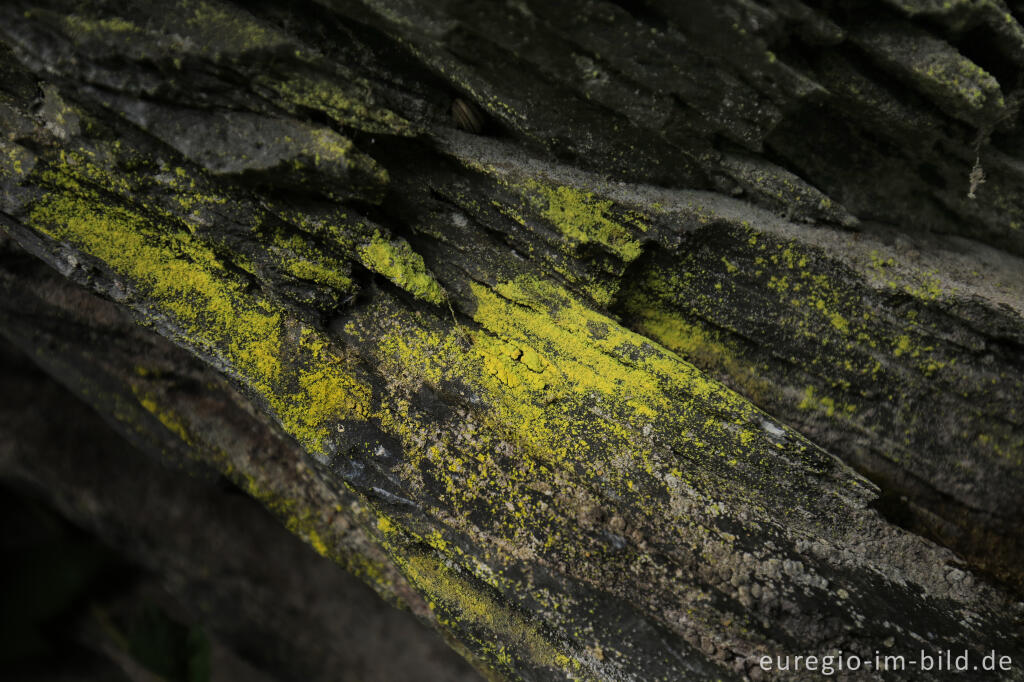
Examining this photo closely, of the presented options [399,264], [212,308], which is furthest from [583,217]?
[212,308]

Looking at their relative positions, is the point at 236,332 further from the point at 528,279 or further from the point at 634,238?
the point at 634,238

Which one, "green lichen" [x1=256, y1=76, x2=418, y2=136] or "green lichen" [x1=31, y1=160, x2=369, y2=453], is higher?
"green lichen" [x1=256, y1=76, x2=418, y2=136]

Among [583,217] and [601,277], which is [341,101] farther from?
[601,277]

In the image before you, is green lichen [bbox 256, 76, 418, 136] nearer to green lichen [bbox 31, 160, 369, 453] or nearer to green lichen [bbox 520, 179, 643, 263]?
green lichen [bbox 520, 179, 643, 263]

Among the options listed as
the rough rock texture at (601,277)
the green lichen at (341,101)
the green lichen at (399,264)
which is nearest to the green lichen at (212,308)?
the rough rock texture at (601,277)

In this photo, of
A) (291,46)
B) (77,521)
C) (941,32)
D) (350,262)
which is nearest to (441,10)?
(291,46)

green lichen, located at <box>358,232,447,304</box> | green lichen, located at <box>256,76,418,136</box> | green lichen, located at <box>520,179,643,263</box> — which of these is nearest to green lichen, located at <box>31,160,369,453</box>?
green lichen, located at <box>358,232,447,304</box>

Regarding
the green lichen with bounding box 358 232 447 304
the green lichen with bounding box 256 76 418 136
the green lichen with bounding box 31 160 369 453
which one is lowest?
the green lichen with bounding box 31 160 369 453
